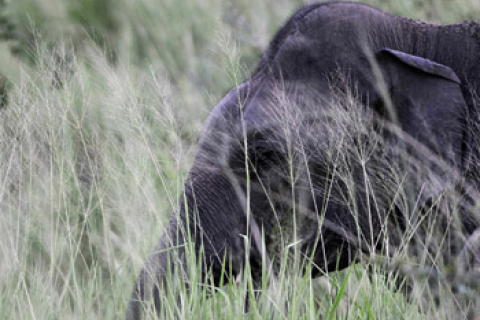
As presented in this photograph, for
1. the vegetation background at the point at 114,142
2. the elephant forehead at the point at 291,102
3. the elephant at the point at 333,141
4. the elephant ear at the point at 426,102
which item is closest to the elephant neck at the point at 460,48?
the elephant at the point at 333,141

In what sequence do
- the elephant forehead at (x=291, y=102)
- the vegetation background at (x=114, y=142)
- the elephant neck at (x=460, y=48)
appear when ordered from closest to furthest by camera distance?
the vegetation background at (x=114, y=142) < the elephant forehead at (x=291, y=102) < the elephant neck at (x=460, y=48)

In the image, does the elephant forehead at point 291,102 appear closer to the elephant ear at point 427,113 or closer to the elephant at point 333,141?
the elephant at point 333,141

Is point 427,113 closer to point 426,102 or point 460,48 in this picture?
point 426,102

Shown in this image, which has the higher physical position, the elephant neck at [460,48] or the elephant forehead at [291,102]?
the elephant neck at [460,48]

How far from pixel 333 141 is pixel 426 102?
427 millimetres

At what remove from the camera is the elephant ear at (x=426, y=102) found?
3062mm

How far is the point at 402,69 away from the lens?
10.6 ft

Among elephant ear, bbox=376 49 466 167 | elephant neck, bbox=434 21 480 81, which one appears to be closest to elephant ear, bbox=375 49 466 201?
elephant ear, bbox=376 49 466 167

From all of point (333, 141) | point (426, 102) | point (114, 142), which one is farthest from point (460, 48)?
point (114, 142)

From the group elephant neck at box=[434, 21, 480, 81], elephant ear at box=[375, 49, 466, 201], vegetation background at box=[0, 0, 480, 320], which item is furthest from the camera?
elephant neck at box=[434, 21, 480, 81]

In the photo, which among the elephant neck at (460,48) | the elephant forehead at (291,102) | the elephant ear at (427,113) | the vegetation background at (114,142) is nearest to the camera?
the vegetation background at (114,142)

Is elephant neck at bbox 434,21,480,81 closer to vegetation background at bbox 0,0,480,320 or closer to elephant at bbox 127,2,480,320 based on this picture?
elephant at bbox 127,2,480,320

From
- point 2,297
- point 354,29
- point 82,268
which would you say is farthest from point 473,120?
point 82,268

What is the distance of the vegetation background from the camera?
2904mm
